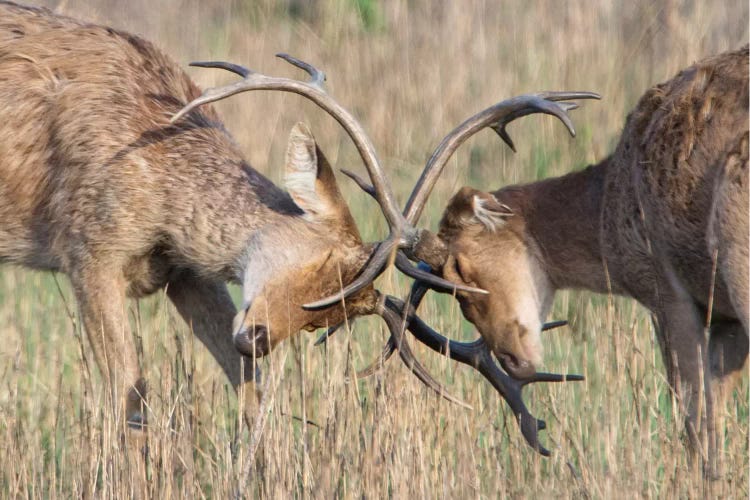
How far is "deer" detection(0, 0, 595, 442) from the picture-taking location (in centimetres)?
554

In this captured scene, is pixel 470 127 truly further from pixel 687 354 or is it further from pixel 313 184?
pixel 687 354

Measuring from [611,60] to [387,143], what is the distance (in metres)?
1.96

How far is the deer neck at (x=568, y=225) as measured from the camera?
6.54 m

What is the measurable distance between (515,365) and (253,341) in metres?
1.54

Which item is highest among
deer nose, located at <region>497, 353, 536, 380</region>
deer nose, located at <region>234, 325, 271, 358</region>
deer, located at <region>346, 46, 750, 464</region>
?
deer, located at <region>346, 46, 750, 464</region>

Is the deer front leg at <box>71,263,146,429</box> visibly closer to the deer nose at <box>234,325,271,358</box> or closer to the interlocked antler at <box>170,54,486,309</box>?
the deer nose at <box>234,325,271,358</box>

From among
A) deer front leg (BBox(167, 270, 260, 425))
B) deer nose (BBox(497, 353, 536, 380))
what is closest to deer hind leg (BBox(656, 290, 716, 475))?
deer nose (BBox(497, 353, 536, 380))

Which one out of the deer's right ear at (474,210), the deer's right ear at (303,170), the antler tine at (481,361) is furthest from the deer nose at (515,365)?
the deer's right ear at (303,170)

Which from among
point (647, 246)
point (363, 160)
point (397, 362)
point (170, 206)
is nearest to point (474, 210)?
point (647, 246)

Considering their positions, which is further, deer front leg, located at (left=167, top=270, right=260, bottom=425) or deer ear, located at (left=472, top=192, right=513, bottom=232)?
deer ear, located at (left=472, top=192, right=513, bottom=232)

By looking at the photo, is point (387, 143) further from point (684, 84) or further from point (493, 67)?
point (684, 84)

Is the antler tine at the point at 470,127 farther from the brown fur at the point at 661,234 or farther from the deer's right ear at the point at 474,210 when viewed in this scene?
the deer's right ear at the point at 474,210

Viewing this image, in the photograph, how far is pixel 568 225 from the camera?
6.61 meters

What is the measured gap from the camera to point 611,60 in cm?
1066
